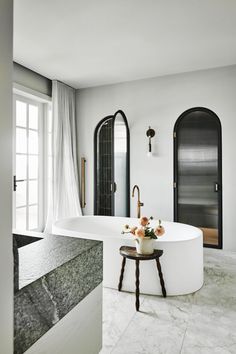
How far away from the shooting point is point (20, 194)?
4234 millimetres

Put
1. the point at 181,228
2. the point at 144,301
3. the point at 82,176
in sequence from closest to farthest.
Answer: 1. the point at 144,301
2. the point at 181,228
3. the point at 82,176

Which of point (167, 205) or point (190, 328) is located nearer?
point (190, 328)

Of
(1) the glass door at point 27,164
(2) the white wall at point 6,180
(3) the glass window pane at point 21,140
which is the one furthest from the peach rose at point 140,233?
(3) the glass window pane at point 21,140

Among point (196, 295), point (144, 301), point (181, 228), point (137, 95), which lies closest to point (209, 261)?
point (181, 228)

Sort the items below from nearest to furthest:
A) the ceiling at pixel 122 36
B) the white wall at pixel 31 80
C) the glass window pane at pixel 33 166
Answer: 1. the ceiling at pixel 122 36
2. the white wall at pixel 31 80
3. the glass window pane at pixel 33 166

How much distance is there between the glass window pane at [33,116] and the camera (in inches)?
176

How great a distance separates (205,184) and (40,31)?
10.1 ft

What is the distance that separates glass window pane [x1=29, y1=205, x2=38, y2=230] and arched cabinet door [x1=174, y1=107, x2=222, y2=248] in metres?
2.33

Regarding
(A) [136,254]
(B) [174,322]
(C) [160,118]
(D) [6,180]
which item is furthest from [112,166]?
(D) [6,180]

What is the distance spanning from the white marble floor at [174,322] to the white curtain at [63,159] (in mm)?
2150

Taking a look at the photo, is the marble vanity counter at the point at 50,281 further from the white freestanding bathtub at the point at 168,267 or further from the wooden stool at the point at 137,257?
the white freestanding bathtub at the point at 168,267

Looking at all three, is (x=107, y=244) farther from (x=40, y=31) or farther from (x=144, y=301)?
(x=40, y=31)

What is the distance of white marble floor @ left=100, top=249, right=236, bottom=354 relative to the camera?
6.13 feet

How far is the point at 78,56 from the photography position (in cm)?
368
